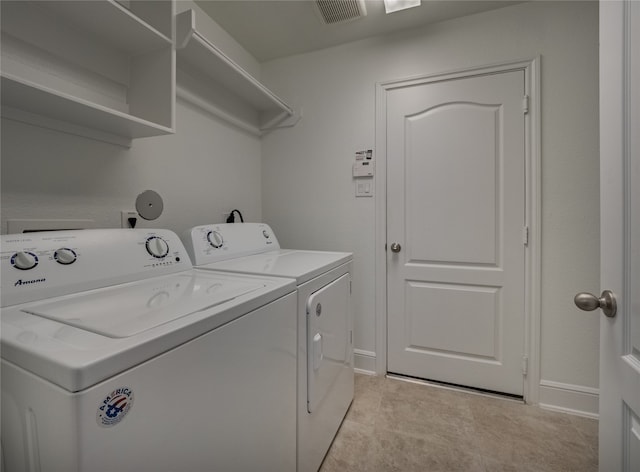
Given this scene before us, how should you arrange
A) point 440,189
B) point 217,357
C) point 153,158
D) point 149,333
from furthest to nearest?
1. point 440,189
2. point 153,158
3. point 217,357
4. point 149,333

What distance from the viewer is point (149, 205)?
1466 millimetres

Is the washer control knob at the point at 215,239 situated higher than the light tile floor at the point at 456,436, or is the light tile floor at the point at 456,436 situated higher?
the washer control knob at the point at 215,239

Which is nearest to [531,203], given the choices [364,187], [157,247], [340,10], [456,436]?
[364,187]

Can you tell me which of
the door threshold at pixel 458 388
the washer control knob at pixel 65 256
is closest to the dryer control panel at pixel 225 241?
the washer control knob at pixel 65 256

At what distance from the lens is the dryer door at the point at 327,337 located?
1169 mm

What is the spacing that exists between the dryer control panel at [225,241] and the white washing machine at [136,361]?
8.5 inches

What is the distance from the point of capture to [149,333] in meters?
0.57

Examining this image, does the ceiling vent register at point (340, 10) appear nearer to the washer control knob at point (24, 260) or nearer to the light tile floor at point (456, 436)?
the washer control knob at point (24, 260)

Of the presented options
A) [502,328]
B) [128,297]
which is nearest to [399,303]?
[502,328]

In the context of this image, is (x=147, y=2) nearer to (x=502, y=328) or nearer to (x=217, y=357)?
(x=217, y=357)

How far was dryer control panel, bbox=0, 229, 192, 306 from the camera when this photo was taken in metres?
0.76

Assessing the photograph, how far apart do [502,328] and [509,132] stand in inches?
47.6

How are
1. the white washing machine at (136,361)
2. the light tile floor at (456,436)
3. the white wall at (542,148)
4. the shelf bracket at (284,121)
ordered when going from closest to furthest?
the white washing machine at (136,361), the light tile floor at (456,436), the white wall at (542,148), the shelf bracket at (284,121)

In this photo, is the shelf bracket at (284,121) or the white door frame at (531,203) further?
the shelf bracket at (284,121)
